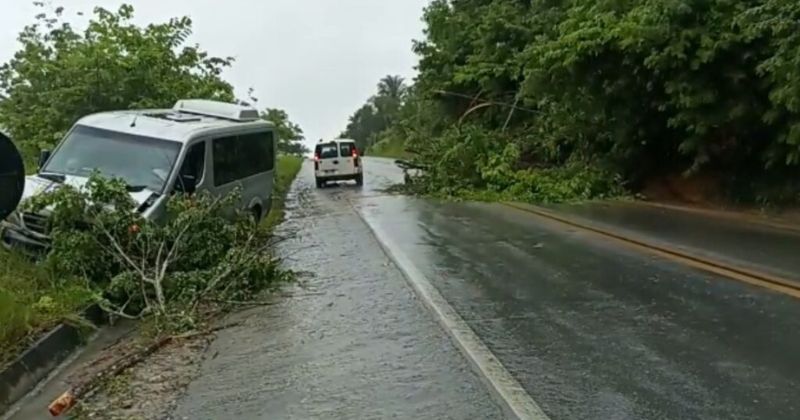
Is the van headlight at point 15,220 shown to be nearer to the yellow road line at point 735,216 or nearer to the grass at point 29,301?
the grass at point 29,301

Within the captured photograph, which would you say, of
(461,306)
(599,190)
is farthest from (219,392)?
(599,190)

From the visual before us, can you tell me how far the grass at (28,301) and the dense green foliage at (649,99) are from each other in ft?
40.1

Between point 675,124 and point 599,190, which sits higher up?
point 675,124

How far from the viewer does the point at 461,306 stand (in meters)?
9.41

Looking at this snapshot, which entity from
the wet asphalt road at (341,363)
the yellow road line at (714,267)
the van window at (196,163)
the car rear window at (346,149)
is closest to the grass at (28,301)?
the wet asphalt road at (341,363)

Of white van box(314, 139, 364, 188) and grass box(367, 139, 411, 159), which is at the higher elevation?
white van box(314, 139, 364, 188)

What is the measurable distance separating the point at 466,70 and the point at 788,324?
27248 millimetres

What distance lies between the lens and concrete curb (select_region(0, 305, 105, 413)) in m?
6.82

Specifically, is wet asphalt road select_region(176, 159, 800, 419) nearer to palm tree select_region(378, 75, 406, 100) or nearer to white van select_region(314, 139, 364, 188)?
white van select_region(314, 139, 364, 188)

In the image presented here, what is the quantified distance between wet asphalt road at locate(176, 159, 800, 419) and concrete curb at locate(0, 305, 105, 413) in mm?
1335

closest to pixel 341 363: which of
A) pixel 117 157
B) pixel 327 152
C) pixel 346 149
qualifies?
pixel 117 157

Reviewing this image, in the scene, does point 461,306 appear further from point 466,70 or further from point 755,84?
point 466,70

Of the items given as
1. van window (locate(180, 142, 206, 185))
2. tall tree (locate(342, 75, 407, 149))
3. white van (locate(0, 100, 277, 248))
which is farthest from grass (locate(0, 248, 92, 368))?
tall tree (locate(342, 75, 407, 149))

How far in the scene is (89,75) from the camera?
71.5 feet
